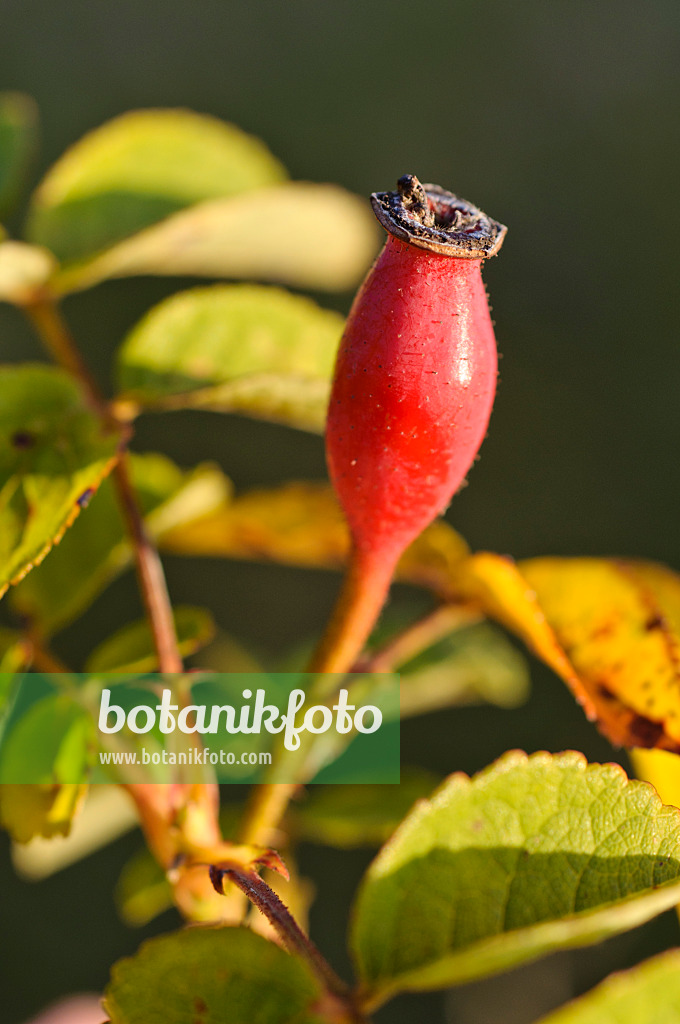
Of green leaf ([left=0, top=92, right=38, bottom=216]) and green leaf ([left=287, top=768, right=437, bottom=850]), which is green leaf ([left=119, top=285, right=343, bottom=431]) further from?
green leaf ([left=287, top=768, right=437, bottom=850])

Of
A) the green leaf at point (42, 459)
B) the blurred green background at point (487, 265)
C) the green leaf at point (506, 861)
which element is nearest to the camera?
the green leaf at point (506, 861)

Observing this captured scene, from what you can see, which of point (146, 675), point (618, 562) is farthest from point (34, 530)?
point (618, 562)

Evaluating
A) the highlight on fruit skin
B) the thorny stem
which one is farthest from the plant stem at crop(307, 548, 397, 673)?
the thorny stem

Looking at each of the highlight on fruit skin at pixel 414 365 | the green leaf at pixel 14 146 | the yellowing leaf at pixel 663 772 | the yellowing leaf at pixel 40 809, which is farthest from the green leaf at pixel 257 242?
the yellowing leaf at pixel 663 772

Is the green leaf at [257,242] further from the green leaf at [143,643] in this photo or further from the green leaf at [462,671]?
the green leaf at [462,671]

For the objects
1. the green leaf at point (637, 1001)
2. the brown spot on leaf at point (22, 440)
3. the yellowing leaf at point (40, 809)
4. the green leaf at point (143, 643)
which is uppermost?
the green leaf at point (637, 1001)

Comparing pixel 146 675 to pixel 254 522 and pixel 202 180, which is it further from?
pixel 202 180
